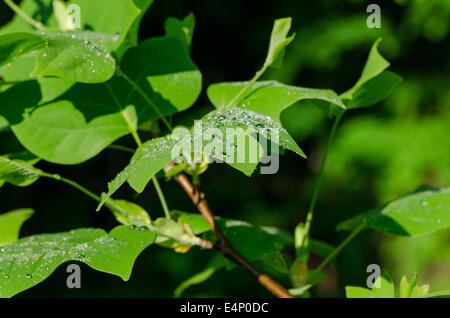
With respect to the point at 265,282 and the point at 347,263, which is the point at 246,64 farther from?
the point at 265,282

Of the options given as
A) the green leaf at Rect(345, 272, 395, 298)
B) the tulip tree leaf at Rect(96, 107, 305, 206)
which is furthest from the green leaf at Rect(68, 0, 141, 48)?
the green leaf at Rect(345, 272, 395, 298)

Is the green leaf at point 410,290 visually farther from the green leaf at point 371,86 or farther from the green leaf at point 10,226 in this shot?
the green leaf at point 10,226

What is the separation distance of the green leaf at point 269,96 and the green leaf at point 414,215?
0.21 metres

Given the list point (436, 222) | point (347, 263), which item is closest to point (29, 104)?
point (436, 222)

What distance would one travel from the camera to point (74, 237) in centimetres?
61

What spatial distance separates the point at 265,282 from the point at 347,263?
298 cm

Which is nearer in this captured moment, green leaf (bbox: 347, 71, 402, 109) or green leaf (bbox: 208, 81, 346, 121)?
green leaf (bbox: 208, 81, 346, 121)

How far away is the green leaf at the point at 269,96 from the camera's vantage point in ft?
1.88

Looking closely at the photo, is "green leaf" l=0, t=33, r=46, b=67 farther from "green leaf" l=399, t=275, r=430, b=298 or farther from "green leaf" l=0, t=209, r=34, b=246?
"green leaf" l=399, t=275, r=430, b=298

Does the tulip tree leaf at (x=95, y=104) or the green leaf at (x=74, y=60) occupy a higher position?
the green leaf at (x=74, y=60)

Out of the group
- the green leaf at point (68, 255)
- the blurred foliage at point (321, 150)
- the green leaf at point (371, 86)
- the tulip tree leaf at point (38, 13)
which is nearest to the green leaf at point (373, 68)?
the green leaf at point (371, 86)

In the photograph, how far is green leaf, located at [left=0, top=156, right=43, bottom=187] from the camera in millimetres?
592

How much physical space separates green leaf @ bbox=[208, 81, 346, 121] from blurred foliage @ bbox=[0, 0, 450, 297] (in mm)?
2264

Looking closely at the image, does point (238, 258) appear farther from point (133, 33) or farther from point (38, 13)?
point (38, 13)
